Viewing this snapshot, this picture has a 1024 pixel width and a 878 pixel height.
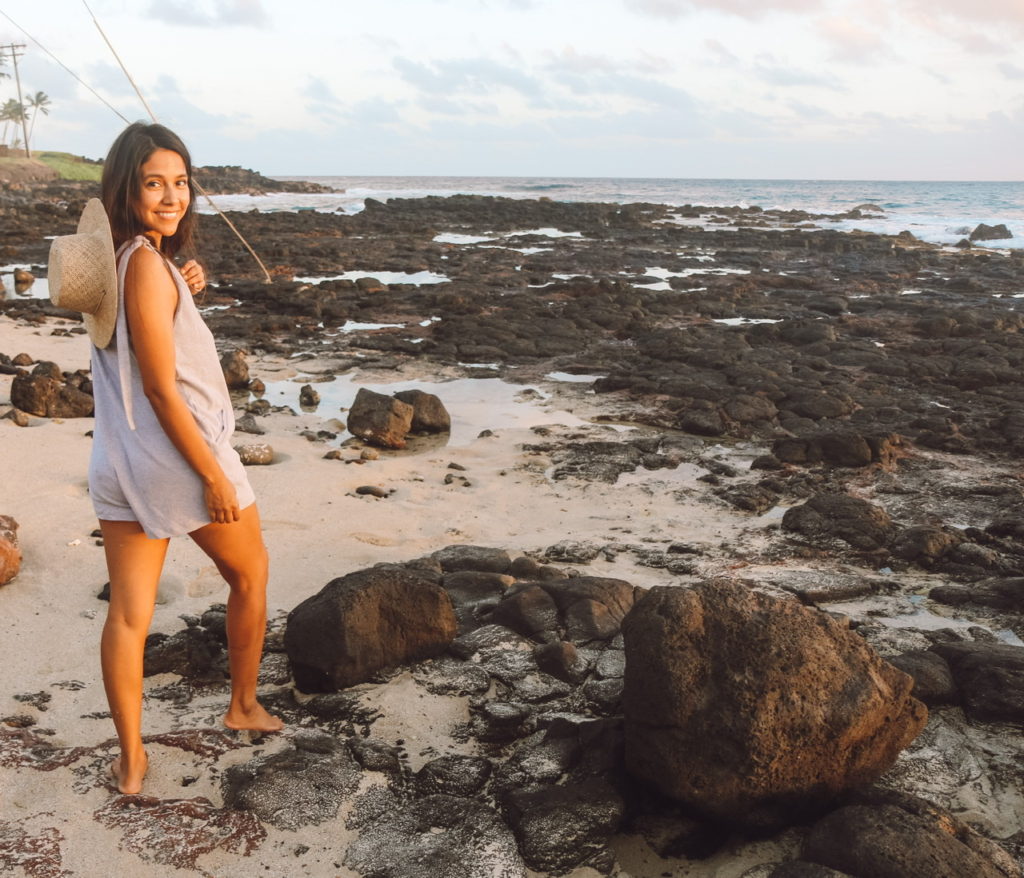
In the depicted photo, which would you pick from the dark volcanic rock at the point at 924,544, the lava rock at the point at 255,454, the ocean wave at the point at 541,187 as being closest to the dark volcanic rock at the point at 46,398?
the lava rock at the point at 255,454

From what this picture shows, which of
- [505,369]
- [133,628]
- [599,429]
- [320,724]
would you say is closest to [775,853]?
[320,724]

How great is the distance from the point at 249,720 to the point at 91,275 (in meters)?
1.59

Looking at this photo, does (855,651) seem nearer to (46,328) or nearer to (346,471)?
(346,471)

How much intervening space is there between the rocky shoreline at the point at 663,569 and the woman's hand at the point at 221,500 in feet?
2.90

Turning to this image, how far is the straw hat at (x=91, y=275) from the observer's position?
7.92 feet

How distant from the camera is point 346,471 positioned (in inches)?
260

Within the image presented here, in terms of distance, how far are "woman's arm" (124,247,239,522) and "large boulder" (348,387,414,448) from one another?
5044 mm

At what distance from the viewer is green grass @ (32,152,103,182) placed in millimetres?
60844

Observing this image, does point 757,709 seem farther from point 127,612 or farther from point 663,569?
point 663,569

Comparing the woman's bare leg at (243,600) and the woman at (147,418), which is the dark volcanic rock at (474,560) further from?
the woman at (147,418)

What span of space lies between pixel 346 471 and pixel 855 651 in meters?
4.46

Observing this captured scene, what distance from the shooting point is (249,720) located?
3.09 metres

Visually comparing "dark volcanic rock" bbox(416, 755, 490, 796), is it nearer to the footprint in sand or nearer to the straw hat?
the straw hat

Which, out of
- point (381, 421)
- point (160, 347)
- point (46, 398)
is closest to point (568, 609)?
point (160, 347)
